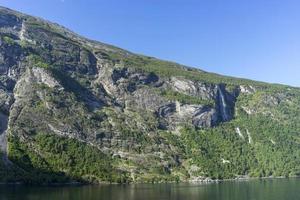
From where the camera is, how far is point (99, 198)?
17938 cm

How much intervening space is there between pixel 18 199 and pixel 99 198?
30147mm

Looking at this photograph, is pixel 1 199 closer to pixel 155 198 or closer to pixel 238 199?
pixel 155 198

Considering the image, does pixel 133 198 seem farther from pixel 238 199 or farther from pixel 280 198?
pixel 280 198

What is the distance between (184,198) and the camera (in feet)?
598

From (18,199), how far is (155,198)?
169ft

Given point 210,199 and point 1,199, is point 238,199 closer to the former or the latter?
point 210,199

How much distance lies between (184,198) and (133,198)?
20.0 metres

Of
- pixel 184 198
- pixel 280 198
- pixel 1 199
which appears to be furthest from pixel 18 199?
pixel 280 198

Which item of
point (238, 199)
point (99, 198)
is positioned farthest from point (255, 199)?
point (99, 198)

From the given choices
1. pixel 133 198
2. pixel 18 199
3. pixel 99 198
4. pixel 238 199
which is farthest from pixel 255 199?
pixel 18 199

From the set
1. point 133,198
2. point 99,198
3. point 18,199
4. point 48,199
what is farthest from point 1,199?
point 133,198

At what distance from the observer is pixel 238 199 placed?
174 metres

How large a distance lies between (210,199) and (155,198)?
21.4 metres

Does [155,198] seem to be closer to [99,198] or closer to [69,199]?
[99,198]
